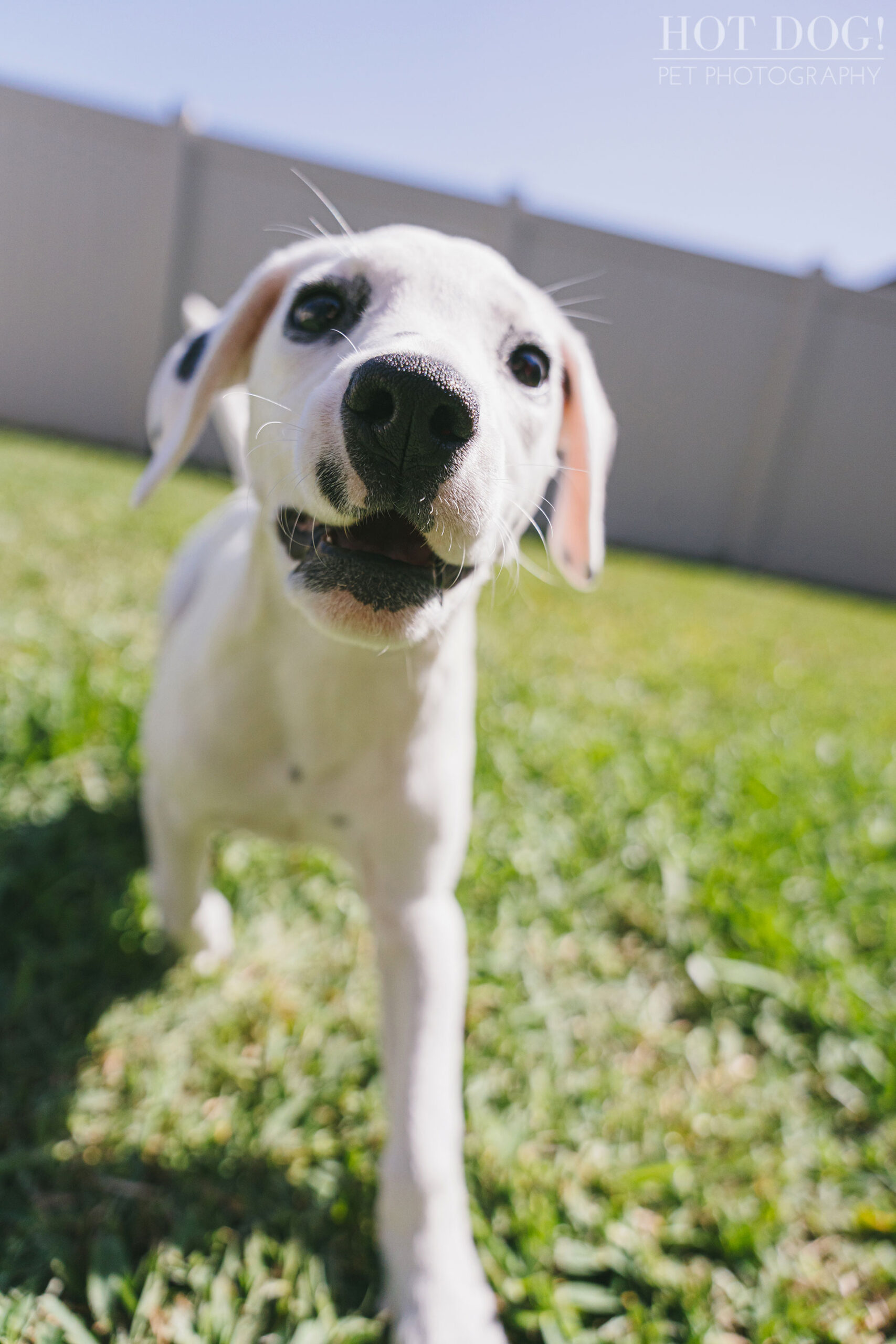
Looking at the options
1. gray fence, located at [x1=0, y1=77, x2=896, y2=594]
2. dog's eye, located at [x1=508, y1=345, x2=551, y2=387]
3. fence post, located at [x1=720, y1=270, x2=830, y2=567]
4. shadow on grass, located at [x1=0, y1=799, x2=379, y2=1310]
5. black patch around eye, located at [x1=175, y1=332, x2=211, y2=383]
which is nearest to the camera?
shadow on grass, located at [x1=0, y1=799, x2=379, y2=1310]

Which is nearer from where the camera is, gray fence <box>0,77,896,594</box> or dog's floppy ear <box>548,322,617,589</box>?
dog's floppy ear <box>548,322,617,589</box>

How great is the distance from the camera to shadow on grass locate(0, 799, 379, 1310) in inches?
60.1

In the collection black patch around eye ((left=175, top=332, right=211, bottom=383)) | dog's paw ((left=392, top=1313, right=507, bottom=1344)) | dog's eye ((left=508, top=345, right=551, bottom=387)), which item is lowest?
dog's paw ((left=392, top=1313, right=507, bottom=1344))

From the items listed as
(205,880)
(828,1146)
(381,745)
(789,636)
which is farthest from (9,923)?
(789,636)

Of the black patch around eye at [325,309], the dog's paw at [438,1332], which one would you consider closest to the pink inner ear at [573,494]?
the black patch around eye at [325,309]

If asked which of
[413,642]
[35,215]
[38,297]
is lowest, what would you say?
[38,297]

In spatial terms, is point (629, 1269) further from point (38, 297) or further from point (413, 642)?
point (38, 297)

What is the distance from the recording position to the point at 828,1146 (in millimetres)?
2078

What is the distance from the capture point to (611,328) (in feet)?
49.5

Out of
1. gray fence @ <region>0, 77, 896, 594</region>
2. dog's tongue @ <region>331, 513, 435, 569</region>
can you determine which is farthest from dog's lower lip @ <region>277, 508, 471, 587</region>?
gray fence @ <region>0, 77, 896, 594</region>

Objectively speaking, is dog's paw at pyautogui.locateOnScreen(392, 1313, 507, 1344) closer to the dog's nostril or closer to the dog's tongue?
the dog's tongue

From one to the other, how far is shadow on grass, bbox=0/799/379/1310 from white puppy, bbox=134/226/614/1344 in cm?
14

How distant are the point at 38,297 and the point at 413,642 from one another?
1535cm

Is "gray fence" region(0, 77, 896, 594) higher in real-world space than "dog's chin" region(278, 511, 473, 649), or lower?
lower
